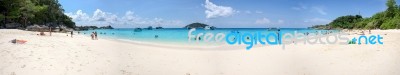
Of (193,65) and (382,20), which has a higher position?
(382,20)

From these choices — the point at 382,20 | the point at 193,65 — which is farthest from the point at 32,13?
the point at 382,20

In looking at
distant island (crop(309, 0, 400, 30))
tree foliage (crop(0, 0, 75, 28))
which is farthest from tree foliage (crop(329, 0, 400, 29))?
tree foliage (crop(0, 0, 75, 28))

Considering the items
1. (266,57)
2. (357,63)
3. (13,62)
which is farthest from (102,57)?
(357,63)

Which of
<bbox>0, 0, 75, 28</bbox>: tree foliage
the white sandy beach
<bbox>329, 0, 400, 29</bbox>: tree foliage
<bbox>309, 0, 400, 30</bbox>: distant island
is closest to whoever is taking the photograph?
the white sandy beach

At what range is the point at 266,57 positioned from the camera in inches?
481

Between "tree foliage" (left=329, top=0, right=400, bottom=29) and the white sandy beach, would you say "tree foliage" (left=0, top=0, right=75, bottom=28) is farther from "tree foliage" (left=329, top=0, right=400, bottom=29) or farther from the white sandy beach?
"tree foliage" (left=329, top=0, right=400, bottom=29)

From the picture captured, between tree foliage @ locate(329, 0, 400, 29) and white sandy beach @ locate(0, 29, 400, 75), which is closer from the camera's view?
white sandy beach @ locate(0, 29, 400, 75)

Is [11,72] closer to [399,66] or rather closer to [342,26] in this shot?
[399,66]

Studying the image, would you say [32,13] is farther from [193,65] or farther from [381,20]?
[381,20]

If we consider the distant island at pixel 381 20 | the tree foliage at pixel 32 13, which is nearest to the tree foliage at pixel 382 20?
the distant island at pixel 381 20

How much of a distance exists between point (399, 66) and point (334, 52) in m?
3.15

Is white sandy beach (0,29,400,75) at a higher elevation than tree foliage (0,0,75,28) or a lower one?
lower

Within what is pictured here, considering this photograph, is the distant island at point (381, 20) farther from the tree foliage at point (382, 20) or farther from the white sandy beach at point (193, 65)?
the white sandy beach at point (193, 65)

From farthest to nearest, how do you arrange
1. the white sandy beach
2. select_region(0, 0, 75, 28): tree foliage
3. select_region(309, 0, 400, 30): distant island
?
select_region(309, 0, 400, 30): distant island
select_region(0, 0, 75, 28): tree foliage
the white sandy beach
